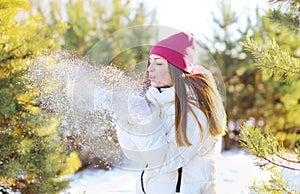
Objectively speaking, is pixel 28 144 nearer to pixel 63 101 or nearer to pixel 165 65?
pixel 63 101

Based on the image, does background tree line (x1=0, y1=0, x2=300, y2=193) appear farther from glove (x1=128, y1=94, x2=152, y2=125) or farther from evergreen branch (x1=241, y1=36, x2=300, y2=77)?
glove (x1=128, y1=94, x2=152, y2=125)

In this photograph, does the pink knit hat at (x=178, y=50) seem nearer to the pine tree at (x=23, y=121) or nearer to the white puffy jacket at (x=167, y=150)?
the white puffy jacket at (x=167, y=150)

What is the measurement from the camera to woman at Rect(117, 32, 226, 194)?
1481mm

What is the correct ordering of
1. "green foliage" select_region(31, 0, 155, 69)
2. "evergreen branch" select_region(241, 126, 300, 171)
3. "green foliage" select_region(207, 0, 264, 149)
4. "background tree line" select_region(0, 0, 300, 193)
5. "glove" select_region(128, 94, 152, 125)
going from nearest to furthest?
"glove" select_region(128, 94, 152, 125)
"evergreen branch" select_region(241, 126, 300, 171)
"background tree line" select_region(0, 0, 300, 193)
"green foliage" select_region(31, 0, 155, 69)
"green foliage" select_region(207, 0, 264, 149)

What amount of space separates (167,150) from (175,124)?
0.28 feet

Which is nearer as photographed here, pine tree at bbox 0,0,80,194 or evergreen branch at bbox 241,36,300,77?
evergreen branch at bbox 241,36,300,77

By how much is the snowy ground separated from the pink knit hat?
5.72 feet

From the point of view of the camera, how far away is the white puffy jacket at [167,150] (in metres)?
1.48

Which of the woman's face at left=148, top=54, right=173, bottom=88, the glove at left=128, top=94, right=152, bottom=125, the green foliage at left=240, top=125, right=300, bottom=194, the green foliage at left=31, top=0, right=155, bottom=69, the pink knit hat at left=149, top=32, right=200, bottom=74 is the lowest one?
the green foliage at left=240, top=125, right=300, bottom=194

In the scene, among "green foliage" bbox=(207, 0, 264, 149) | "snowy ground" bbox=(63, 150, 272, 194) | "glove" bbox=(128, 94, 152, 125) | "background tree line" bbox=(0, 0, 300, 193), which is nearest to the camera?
"glove" bbox=(128, 94, 152, 125)

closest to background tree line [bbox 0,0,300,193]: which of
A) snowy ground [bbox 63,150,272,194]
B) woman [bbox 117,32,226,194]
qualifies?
woman [bbox 117,32,226,194]

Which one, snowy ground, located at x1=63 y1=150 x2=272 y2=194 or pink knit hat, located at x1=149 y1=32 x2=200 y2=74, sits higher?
pink knit hat, located at x1=149 y1=32 x2=200 y2=74

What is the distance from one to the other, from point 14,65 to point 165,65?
101cm

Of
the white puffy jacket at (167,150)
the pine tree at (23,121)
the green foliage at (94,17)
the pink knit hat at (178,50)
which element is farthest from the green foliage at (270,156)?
the green foliage at (94,17)
